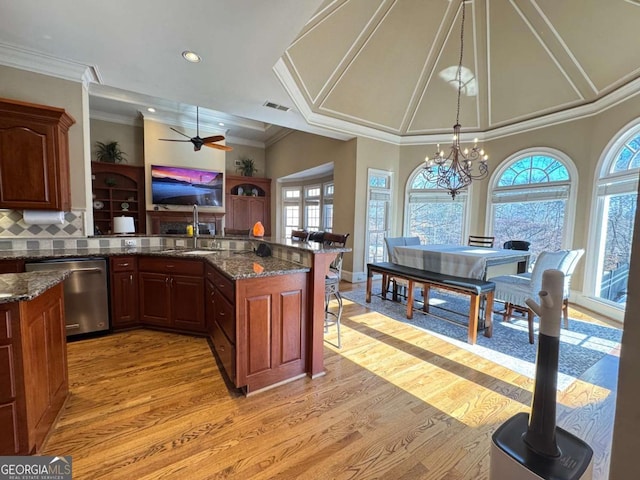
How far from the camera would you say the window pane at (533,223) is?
4667 mm

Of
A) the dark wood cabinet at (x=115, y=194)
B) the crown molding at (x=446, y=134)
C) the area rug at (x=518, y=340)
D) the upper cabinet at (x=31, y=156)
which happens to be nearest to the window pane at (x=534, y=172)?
the crown molding at (x=446, y=134)

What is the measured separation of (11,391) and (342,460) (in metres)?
1.76

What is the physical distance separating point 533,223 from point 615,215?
3.55ft

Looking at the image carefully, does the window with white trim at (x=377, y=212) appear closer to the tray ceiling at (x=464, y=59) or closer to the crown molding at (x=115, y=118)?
the tray ceiling at (x=464, y=59)

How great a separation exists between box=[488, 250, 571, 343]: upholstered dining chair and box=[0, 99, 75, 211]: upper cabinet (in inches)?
197

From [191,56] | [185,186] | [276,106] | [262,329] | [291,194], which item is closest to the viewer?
[262,329]

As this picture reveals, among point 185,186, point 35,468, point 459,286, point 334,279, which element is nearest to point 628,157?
point 459,286

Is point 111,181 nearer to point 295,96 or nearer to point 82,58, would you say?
point 82,58

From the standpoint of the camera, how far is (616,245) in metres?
3.90

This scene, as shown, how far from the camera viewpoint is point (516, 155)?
200 inches

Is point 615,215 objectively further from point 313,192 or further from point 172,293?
point 313,192

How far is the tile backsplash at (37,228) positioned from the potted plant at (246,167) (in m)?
5.71

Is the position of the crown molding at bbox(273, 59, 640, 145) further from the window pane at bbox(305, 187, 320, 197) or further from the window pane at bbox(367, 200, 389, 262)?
the window pane at bbox(305, 187, 320, 197)

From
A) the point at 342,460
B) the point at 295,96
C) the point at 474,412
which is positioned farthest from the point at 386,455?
the point at 295,96
